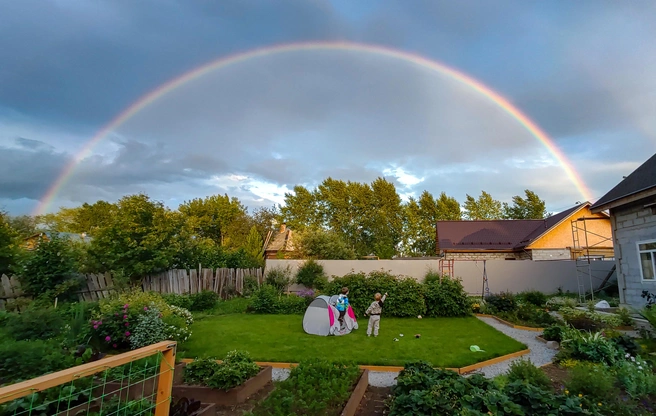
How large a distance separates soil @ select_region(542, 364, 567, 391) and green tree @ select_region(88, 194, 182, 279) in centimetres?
1312

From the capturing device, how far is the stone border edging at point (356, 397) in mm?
4436

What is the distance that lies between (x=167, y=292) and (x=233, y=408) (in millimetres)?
12247

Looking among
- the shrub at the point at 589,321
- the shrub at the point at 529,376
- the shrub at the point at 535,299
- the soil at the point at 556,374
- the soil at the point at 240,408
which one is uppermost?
the shrub at the point at 535,299

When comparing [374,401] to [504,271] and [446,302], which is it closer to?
[446,302]

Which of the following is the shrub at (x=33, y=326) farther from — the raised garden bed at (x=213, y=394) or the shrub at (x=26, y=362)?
the raised garden bed at (x=213, y=394)

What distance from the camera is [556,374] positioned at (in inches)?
242

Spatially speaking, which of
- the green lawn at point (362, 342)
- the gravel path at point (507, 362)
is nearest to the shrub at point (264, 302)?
the green lawn at point (362, 342)

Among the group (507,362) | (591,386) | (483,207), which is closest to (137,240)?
(507,362)

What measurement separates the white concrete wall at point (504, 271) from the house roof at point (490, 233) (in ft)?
18.1

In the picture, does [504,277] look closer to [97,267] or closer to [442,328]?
[442,328]

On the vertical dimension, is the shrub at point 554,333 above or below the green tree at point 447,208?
below

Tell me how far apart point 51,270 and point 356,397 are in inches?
411

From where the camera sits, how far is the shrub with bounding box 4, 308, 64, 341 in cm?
704

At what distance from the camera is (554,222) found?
26.2 m
